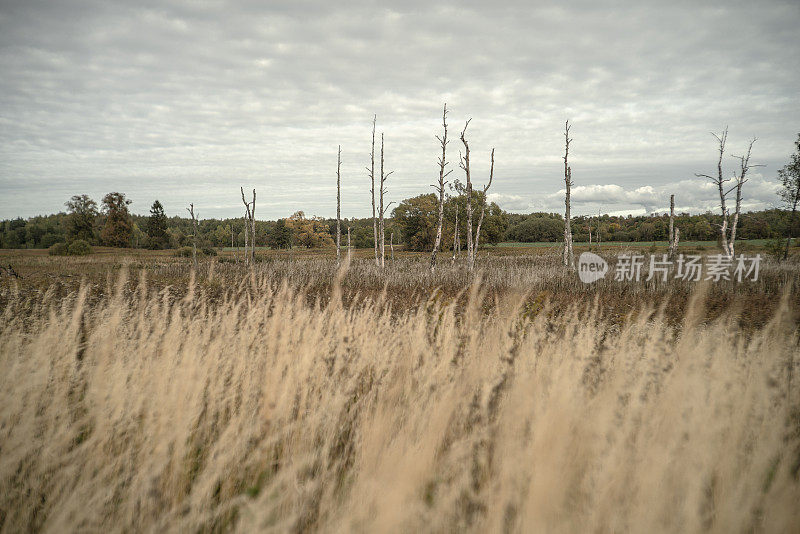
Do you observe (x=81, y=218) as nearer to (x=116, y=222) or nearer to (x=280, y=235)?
(x=116, y=222)

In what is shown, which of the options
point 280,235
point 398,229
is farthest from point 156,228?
point 398,229

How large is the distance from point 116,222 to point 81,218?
4.61 m

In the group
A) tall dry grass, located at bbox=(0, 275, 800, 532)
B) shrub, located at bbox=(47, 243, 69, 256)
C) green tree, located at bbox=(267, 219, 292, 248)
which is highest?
green tree, located at bbox=(267, 219, 292, 248)

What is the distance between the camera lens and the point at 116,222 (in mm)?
65750

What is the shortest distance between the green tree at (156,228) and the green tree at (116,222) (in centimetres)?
348

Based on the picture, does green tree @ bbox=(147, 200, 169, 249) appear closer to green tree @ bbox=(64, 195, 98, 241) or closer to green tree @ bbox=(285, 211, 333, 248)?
green tree @ bbox=(64, 195, 98, 241)

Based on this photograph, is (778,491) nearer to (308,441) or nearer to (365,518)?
(365,518)

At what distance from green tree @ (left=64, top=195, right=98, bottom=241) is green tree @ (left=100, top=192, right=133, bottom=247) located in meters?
2.03

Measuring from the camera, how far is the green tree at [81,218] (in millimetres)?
62438

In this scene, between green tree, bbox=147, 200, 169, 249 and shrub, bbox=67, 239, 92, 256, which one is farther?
green tree, bbox=147, 200, 169, 249

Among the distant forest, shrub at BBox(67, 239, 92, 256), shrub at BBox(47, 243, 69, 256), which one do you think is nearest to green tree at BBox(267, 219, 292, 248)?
the distant forest

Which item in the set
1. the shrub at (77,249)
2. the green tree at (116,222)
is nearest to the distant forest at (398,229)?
the green tree at (116,222)

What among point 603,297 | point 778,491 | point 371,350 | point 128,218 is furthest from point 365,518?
point 128,218

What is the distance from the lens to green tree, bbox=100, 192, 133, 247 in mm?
65375
